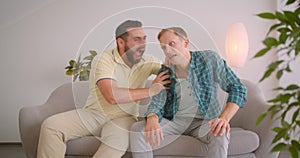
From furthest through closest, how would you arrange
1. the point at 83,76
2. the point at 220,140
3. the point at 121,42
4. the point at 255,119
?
the point at 83,76 < the point at 255,119 < the point at 121,42 < the point at 220,140

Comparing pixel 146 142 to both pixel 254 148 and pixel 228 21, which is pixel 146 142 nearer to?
pixel 254 148

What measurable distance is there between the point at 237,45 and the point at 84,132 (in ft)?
5.02

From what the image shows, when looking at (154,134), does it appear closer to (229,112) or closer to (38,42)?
(229,112)

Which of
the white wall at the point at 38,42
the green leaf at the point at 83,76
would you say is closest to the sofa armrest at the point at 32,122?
the green leaf at the point at 83,76

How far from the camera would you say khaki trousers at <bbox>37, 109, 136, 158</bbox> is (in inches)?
85.1

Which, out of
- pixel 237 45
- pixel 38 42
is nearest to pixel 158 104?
pixel 237 45

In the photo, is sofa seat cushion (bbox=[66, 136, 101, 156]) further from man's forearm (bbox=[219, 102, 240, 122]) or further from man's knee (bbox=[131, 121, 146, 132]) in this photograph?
man's forearm (bbox=[219, 102, 240, 122])

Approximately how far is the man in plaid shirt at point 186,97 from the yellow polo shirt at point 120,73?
105mm

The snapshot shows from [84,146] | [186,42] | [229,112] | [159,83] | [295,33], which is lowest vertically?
A: [84,146]

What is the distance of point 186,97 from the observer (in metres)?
2.20

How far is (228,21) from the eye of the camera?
3600 millimetres

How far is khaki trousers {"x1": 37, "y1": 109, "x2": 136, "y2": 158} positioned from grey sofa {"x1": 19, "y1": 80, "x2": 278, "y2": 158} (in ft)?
0.18

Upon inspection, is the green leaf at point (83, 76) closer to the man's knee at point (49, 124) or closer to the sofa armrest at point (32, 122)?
the sofa armrest at point (32, 122)

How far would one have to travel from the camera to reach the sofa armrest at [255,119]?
224cm
